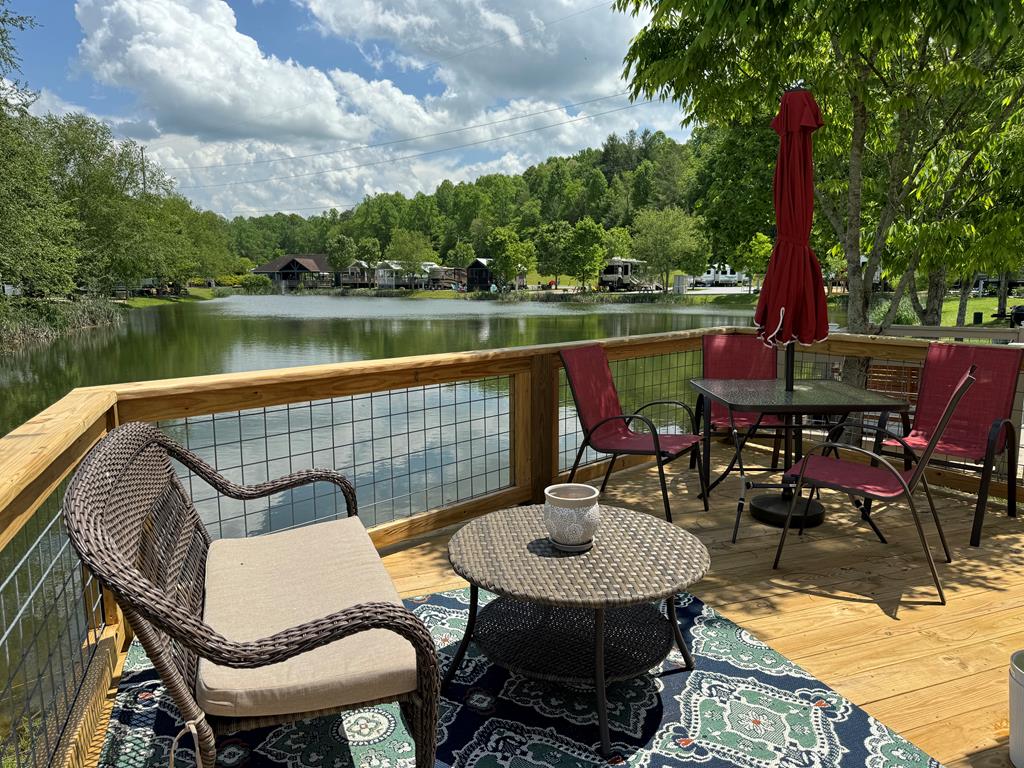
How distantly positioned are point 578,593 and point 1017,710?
132cm

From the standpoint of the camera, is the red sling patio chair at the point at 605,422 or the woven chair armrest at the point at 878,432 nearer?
the woven chair armrest at the point at 878,432

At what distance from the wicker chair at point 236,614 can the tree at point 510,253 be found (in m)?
67.0

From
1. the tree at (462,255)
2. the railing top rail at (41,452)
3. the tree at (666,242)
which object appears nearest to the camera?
the railing top rail at (41,452)

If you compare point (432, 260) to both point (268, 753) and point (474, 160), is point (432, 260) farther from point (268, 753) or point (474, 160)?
point (268, 753)

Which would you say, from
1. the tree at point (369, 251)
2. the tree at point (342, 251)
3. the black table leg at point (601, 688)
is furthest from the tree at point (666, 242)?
the black table leg at point (601, 688)

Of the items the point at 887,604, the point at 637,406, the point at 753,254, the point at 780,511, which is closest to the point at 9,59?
the point at 637,406

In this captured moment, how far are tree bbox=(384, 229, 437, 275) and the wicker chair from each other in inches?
3375

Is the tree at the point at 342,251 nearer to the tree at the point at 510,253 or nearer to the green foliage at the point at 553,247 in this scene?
the tree at the point at 510,253

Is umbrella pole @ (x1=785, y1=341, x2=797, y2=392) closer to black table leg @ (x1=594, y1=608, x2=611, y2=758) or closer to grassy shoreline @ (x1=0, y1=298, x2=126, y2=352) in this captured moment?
black table leg @ (x1=594, y1=608, x2=611, y2=758)

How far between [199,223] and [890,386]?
237 ft

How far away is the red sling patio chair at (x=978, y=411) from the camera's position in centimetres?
386

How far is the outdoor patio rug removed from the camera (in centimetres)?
208

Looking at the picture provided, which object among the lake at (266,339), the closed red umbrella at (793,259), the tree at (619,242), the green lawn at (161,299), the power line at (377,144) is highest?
the power line at (377,144)

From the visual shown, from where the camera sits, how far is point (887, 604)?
3.09 metres
